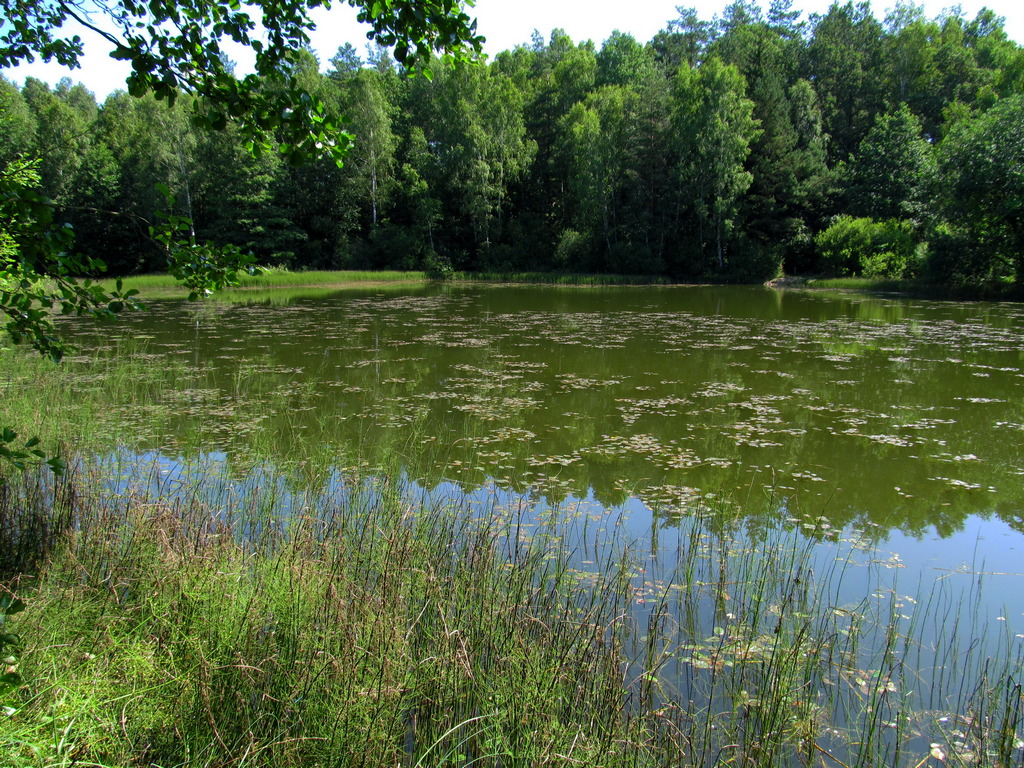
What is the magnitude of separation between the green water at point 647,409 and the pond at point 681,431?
3 centimetres

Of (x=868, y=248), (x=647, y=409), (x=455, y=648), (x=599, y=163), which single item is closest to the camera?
(x=455, y=648)

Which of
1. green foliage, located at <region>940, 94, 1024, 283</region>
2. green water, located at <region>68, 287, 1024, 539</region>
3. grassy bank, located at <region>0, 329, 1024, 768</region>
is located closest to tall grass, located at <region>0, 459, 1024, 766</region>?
grassy bank, located at <region>0, 329, 1024, 768</region>

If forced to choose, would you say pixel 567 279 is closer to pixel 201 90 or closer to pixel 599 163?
pixel 599 163

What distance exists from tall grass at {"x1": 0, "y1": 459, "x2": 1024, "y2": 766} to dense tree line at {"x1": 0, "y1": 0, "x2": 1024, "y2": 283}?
28658mm

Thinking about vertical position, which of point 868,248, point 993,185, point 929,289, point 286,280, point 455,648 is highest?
point 993,185

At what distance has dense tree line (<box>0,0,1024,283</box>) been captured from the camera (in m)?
33.1

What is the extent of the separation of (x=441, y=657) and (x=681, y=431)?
478cm

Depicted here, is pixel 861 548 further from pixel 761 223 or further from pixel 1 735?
pixel 761 223

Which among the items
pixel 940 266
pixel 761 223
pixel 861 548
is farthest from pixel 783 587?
pixel 761 223

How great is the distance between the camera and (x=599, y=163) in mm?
36500

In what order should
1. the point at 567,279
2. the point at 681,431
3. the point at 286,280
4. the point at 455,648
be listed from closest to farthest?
1. the point at 455,648
2. the point at 681,431
3. the point at 286,280
4. the point at 567,279

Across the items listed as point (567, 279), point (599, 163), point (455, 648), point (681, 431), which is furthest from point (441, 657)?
point (599, 163)

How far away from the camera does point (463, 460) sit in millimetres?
5582

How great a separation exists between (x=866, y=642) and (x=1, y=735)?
3.22 metres
